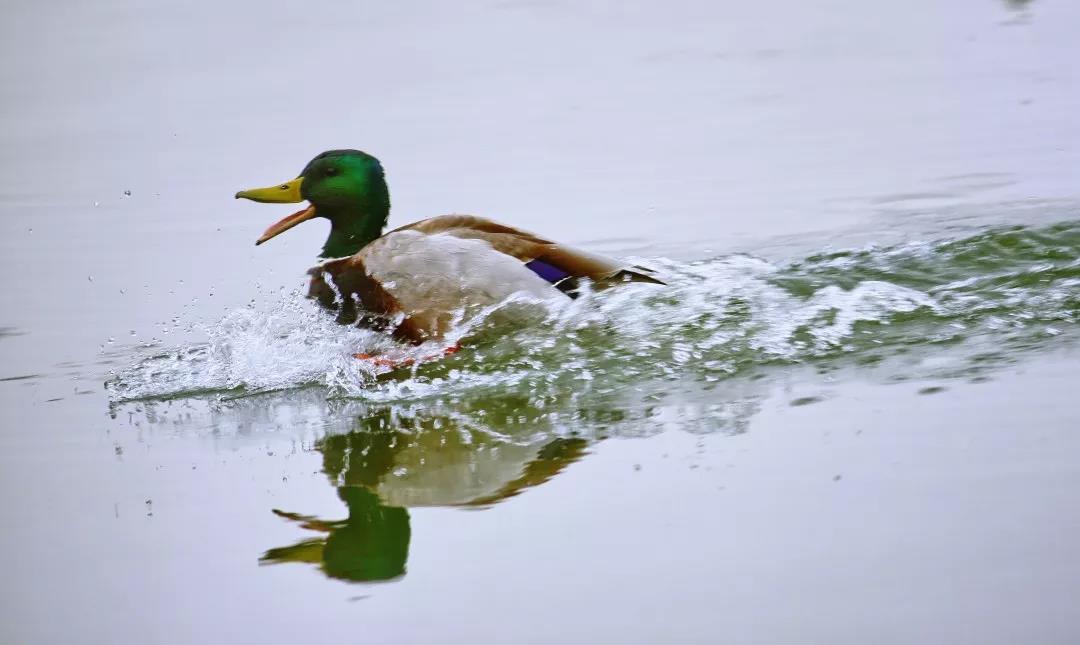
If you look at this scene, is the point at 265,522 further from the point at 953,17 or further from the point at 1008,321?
the point at 953,17

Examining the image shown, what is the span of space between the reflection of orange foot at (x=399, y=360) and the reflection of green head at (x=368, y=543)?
1538mm

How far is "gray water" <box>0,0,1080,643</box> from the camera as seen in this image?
3.75m

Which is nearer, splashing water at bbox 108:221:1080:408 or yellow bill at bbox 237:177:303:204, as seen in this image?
splashing water at bbox 108:221:1080:408

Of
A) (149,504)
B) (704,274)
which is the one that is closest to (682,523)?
(149,504)

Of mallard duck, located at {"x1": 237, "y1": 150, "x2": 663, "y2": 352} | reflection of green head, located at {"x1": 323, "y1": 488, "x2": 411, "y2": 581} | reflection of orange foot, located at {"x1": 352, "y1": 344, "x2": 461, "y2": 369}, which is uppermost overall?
mallard duck, located at {"x1": 237, "y1": 150, "x2": 663, "y2": 352}

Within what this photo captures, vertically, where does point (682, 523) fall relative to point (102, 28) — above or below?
below

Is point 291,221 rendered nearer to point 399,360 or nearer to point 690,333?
point 399,360

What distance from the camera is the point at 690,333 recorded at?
5930 millimetres

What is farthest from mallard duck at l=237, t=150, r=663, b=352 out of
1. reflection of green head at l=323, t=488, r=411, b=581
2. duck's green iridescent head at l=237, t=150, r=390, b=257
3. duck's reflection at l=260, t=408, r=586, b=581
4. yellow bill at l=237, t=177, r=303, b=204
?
reflection of green head at l=323, t=488, r=411, b=581

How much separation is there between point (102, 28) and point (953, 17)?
6426 mm

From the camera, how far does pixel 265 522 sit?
435 cm

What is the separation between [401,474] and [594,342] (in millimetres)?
1460

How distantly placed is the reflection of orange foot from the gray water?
6 cm

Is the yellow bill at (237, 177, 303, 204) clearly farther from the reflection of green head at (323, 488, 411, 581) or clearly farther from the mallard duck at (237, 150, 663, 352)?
the reflection of green head at (323, 488, 411, 581)
